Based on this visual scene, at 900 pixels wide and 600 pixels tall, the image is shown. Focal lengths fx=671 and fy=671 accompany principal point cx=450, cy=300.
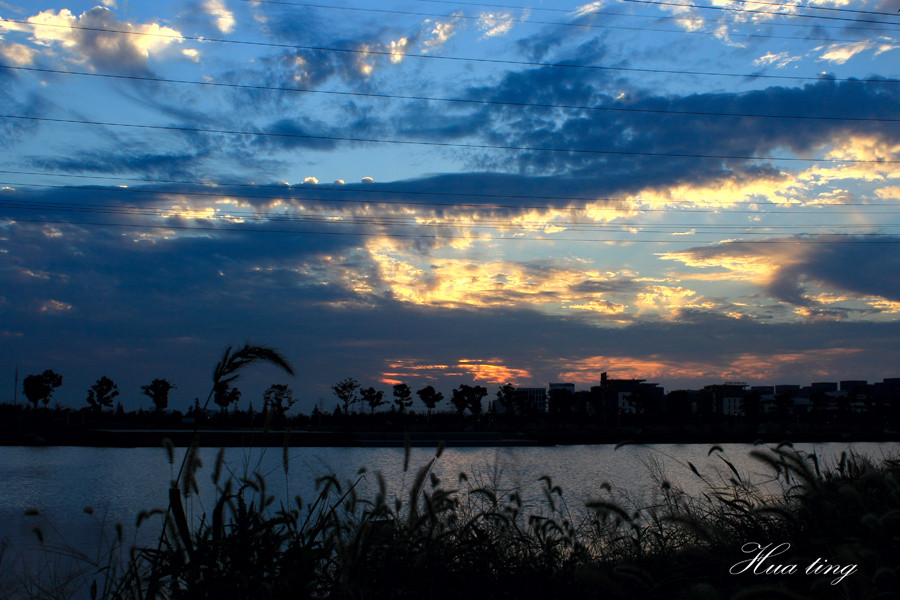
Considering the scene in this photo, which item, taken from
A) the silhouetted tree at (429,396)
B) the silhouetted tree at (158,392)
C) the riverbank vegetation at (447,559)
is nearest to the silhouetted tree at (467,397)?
the silhouetted tree at (429,396)

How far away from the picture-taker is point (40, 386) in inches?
2164

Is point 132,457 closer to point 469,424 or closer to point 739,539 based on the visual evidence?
point 739,539

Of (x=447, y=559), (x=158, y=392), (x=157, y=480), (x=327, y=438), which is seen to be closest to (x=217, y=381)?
(x=447, y=559)

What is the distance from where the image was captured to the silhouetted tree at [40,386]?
180 ft

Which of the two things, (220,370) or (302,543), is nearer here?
(220,370)

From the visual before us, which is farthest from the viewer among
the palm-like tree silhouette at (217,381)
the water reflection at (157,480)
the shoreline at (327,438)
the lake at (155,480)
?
the shoreline at (327,438)

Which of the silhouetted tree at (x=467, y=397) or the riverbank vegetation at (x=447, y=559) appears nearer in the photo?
the riverbank vegetation at (x=447, y=559)

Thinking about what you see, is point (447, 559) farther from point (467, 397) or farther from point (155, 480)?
point (467, 397)

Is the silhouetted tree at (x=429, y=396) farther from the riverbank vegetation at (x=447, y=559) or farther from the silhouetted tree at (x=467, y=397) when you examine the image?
the riverbank vegetation at (x=447, y=559)

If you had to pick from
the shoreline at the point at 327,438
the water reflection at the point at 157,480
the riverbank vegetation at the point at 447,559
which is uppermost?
the riverbank vegetation at the point at 447,559

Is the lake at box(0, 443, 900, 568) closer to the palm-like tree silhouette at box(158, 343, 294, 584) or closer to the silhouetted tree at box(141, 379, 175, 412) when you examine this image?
the palm-like tree silhouette at box(158, 343, 294, 584)

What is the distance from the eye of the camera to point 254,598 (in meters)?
2.96

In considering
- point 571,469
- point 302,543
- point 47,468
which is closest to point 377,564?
point 302,543

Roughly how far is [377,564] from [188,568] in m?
1.05
